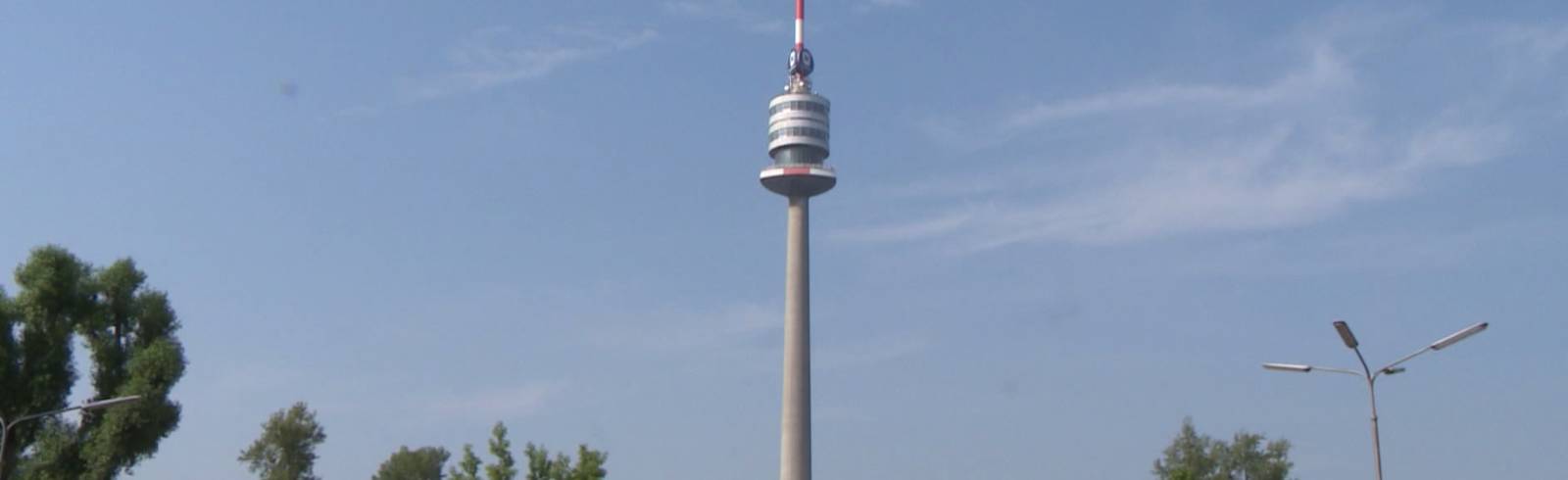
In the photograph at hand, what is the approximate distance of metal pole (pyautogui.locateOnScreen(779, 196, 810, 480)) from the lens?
127688 mm

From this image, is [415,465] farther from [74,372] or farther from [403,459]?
[74,372]

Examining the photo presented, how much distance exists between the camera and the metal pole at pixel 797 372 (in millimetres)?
127688

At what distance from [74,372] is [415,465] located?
76.8m

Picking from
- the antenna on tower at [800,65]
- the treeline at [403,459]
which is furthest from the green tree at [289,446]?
the antenna on tower at [800,65]

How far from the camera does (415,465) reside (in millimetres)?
125938

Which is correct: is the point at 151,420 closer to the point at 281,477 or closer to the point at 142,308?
the point at 142,308

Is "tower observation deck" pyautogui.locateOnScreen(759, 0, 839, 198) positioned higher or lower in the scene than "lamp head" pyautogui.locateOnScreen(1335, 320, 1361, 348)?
higher

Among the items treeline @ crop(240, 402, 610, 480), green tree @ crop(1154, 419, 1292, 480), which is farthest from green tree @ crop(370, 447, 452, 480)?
green tree @ crop(1154, 419, 1292, 480)

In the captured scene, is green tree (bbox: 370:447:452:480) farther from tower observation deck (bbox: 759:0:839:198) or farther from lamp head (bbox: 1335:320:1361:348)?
lamp head (bbox: 1335:320:1361:348)

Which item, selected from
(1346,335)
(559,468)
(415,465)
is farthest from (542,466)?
(415,465)

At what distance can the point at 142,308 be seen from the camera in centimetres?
5131

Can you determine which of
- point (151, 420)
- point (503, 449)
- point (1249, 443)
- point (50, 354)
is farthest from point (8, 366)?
point (1249, 443)

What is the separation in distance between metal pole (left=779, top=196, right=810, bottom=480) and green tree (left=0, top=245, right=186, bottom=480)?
7967cm

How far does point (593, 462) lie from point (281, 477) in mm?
39917
